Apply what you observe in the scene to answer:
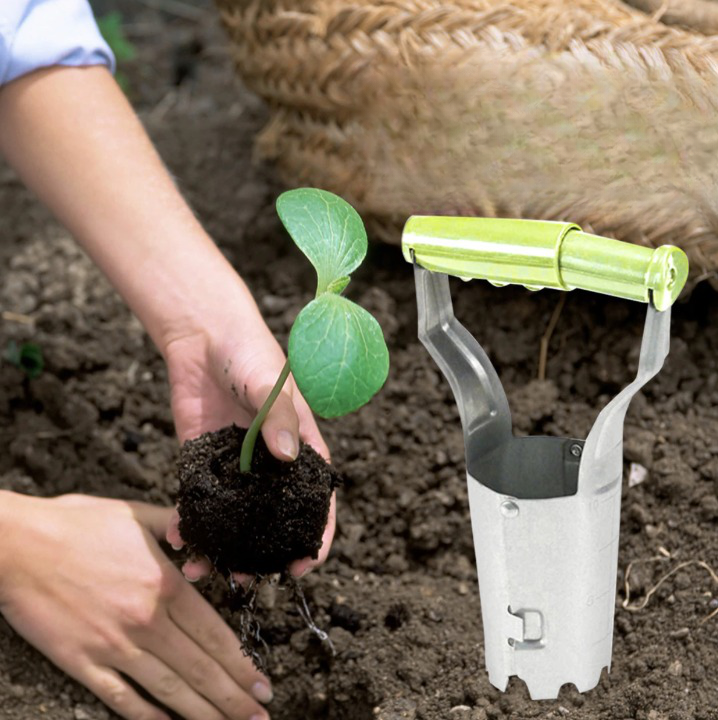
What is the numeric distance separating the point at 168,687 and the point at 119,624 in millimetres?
96

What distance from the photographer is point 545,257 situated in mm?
871

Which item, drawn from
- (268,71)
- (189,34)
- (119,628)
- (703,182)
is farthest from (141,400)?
(189,34)

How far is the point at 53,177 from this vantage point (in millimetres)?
1480

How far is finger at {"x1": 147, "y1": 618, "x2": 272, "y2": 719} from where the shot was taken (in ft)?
4.13

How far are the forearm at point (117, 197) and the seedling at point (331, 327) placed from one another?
409 mm

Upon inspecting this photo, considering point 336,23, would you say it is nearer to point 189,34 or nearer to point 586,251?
point 586,251

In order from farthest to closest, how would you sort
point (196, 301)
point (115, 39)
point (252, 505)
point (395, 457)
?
point (115, 39)
point (395, 457)
point (196, 301)
point (252, 505)

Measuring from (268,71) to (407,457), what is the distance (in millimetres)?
727

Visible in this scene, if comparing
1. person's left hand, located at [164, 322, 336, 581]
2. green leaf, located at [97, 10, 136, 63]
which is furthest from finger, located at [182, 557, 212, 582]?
green leaf, located at [97, 10, 136, 63]

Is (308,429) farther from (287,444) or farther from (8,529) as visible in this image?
(8,529)

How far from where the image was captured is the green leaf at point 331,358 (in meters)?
0.90

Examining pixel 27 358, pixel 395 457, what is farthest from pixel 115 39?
pixel 395 457

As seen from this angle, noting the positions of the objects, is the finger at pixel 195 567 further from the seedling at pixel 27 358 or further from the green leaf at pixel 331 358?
the seedling at pixel 27 358

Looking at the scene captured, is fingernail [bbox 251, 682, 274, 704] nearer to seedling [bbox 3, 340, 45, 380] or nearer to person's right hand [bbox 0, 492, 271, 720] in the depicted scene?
person's right hand [bbox 0, 492, 271, 720]
